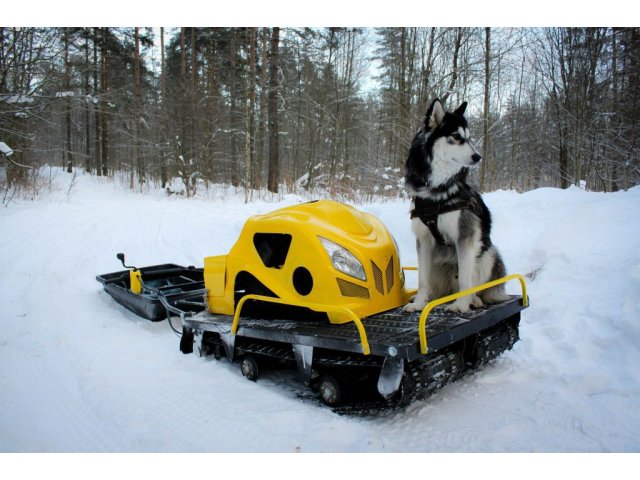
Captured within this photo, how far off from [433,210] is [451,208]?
0.12 m

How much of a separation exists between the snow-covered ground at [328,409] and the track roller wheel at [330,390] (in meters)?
0.06

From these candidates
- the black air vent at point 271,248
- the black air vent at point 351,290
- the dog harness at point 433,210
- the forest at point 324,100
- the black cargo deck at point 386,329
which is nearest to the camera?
the black cargo deck at point 386,329

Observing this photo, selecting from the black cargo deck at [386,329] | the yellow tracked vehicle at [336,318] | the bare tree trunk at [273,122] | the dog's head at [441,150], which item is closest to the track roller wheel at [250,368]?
the yellow tracked vehicle at [336,318]

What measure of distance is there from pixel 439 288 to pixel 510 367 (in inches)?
30.6

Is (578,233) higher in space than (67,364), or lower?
higher

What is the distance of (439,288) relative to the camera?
3.17 meters

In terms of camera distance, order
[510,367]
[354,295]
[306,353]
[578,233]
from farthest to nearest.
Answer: [578,233] → [510,367] → [354,295] → [306,353]

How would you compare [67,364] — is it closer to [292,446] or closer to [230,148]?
[292,446]

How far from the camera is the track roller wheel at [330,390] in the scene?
2.58m

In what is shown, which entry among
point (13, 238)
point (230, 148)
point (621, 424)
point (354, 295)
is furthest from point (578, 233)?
point (230, 148)

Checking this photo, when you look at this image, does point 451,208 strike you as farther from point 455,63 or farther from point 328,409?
point 455,63

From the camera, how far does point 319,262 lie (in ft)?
9.11

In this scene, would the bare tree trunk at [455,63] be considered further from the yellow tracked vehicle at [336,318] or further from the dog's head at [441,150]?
the yellow tracked vehicle at [336,318]

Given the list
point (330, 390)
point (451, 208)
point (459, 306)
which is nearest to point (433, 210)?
point (451, 208)
